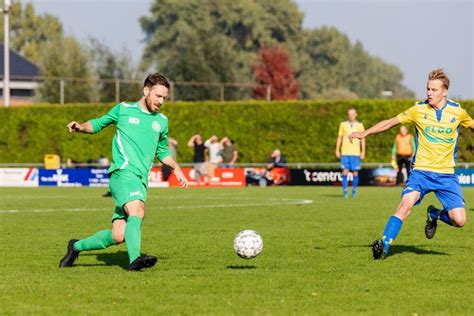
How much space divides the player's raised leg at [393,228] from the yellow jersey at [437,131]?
14.5 inches

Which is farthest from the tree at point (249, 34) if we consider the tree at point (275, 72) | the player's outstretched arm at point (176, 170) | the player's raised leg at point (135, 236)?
the player's raised leg at point (135, 236)

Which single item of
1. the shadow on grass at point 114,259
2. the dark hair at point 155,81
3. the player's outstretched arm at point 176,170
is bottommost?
the shadow on grass at point 114,259

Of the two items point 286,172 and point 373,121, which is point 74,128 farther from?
point 373,121

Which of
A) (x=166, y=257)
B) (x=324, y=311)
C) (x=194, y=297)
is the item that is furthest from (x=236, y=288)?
(x=166, y=257)

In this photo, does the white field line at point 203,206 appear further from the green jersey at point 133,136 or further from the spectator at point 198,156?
the green jersey at point 133,136

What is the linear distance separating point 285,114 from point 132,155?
3430 cm

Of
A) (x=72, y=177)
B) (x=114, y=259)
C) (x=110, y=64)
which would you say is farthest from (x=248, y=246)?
(x=110, y=64)

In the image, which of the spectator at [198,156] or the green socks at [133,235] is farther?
the spectator at [198,156]

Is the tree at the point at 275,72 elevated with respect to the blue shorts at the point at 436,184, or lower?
elevated

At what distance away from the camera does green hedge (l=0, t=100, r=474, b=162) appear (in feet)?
140

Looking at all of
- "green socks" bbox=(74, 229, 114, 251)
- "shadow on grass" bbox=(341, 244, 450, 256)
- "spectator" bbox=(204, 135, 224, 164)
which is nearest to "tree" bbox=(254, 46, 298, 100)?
"spectator" bbox=(204, 135, 224, 164)

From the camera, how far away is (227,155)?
3884 cm

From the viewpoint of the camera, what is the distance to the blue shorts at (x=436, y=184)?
11242mm

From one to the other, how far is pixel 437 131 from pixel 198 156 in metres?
25.7
